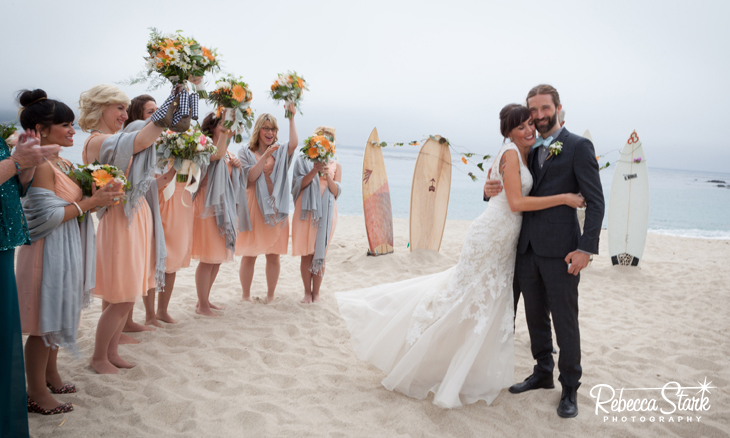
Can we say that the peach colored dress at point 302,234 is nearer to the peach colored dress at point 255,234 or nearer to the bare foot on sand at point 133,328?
the peach colored dress at point 255,234

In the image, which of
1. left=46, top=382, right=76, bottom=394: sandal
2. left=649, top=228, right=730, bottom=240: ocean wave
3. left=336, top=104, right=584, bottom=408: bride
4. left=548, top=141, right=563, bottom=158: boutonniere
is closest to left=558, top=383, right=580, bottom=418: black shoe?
left=336, top=104, right=584, bottom=408: bride

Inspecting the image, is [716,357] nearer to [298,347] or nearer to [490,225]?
[490,225]

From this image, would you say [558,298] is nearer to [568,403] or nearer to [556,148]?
[568,403]

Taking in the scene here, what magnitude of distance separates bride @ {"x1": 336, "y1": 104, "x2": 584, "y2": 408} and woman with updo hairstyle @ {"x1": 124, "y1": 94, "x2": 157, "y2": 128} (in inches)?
95.2

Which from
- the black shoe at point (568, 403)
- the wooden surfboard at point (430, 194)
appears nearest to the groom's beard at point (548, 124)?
the black shoe at point (568, 403)

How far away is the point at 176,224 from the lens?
3725mm

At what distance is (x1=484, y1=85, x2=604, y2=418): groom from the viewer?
8.36ft

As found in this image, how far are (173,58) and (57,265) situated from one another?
1352mm

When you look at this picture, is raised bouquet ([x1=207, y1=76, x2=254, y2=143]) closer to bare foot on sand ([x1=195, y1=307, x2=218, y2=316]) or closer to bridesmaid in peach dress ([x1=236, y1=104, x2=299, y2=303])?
bridesmaid in peach dress ([x1=236, y1=104, x2=299, y2=303])

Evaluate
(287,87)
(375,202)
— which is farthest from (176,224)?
(375,202)

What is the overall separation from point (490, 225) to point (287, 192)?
2.39m

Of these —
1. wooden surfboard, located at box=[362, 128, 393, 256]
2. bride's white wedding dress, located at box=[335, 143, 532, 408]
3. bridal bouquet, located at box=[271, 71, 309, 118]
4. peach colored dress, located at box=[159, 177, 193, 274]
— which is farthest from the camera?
wooden surfboard, located at box=[362, 128, 393, 256]

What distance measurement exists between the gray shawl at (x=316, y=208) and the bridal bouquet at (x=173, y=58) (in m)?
1.94

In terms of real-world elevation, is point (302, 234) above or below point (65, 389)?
above
